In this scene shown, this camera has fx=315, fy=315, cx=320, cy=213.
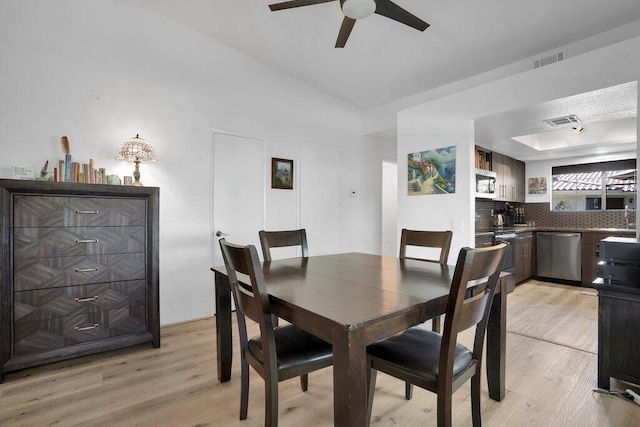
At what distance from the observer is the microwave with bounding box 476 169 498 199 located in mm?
4348

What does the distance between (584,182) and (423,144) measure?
3.61 m

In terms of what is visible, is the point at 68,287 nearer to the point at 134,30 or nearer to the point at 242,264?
the point at 242,264

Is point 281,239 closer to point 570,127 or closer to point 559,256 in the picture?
point 570,127

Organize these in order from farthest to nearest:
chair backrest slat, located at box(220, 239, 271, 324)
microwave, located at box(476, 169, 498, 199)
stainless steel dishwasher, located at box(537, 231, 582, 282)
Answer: stainless steel dishwasher, located at box(537, 231, 582, 282)
microwave, located at box(476, 169, 498, 199)
chair backrest slat, located at box(220, 239, 271, 324)

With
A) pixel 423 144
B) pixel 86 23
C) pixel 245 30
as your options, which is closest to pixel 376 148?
pixel 423 144

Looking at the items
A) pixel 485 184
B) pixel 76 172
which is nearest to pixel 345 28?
pixel 76 172

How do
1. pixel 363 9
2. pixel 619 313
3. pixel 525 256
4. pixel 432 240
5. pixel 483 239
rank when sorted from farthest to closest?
pixel 525 256, pixel 483 239, pixel 432 240, pixel 363 9, pixel 619 313

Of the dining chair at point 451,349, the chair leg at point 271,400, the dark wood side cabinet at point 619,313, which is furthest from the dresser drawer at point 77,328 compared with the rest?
the dark wood side cabinet at point 619,313

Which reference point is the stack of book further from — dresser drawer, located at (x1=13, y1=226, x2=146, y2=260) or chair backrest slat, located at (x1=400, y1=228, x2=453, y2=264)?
chair backrest slat, located at (x1=400, y1=228, x2=453, y2=264)

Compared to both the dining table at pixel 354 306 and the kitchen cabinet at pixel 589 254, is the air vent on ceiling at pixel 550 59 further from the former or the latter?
the kitchen cabinet at pixel 589 254

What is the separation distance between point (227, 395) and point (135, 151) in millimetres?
2131

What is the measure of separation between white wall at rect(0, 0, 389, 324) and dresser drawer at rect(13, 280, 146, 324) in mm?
621

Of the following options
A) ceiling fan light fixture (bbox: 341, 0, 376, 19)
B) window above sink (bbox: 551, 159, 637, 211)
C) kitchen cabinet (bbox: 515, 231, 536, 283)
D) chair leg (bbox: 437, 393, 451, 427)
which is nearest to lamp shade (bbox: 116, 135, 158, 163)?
ceiling fan light fixture (bbox: 341, 0, 376, 19)

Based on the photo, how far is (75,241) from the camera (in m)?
2.31
